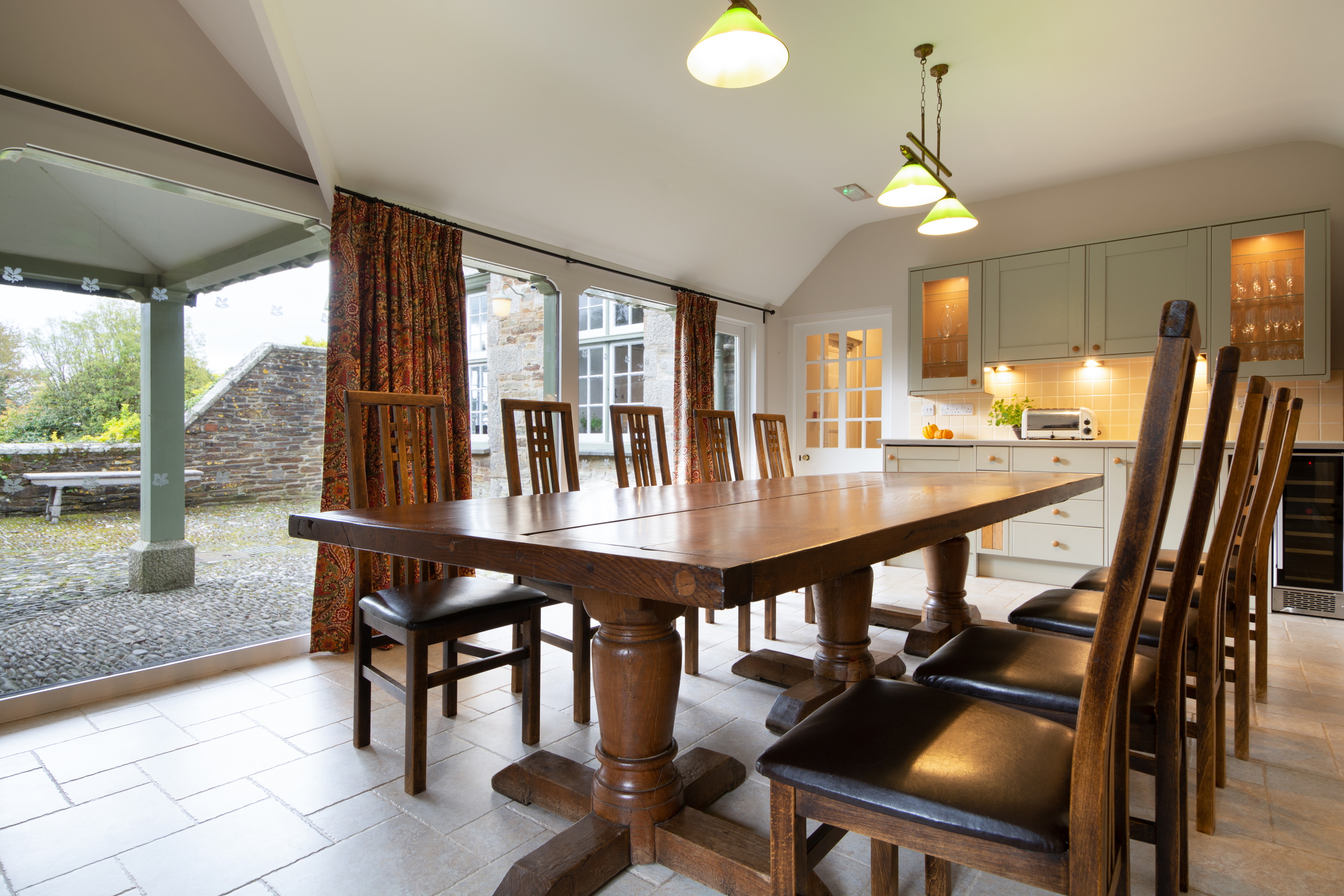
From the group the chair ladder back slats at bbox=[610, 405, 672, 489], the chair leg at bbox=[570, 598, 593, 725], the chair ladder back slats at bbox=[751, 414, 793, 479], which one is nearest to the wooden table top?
the chair leg at bbox=[570, 598, 593, 725]

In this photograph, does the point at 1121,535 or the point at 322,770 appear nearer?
the point at 1121,535

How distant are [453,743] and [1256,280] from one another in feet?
15.6

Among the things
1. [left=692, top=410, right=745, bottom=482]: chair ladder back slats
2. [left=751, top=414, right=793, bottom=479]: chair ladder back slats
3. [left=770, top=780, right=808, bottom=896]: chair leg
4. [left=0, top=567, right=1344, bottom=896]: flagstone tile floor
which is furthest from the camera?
[left=751, top=414, right=793, bottom=479]: chair ladder back slats

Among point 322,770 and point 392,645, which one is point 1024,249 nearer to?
point 392,645

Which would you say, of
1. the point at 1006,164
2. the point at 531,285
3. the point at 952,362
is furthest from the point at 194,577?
the point at 1006,164

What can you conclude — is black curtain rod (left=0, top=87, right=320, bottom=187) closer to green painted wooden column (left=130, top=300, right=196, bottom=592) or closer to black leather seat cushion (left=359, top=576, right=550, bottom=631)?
green painted wooden column (left=130, top=300, right=196, bottom=592)

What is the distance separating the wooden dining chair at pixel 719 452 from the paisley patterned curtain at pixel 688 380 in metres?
1.30

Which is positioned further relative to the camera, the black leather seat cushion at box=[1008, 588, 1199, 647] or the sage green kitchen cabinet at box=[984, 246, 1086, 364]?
the sage green kitchen cabinet at box=[984, 246, 1086, 364]

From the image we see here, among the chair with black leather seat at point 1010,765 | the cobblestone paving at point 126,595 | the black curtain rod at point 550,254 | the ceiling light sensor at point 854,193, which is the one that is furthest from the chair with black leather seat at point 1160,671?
the ceiling light sensor at point 854,193

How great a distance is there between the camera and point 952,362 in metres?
4.84

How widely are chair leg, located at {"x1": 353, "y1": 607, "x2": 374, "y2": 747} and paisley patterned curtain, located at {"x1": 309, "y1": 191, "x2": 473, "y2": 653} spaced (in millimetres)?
757

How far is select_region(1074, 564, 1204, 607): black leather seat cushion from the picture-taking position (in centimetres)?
207

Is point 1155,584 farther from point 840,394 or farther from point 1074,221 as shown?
point 840,394

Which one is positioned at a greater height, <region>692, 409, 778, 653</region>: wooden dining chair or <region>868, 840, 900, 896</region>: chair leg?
<region>692, 409, 778, 653</region>: wooden dining chair
